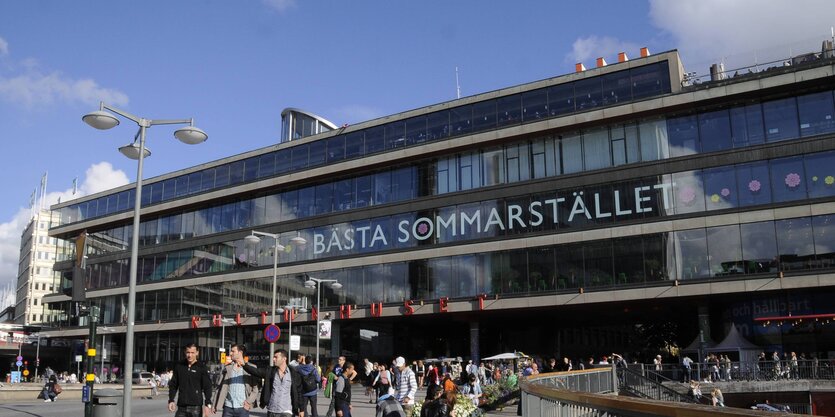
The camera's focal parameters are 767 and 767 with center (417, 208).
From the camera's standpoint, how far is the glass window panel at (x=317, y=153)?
53.4m

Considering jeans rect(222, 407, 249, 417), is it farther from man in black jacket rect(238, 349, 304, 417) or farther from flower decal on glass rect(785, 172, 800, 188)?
flower decal on glass rect(785, 172, 800, 188)

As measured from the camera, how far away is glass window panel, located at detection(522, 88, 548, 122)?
145ft

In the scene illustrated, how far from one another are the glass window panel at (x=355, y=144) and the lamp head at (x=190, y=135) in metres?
33.7

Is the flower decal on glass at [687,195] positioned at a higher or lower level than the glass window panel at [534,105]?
lower

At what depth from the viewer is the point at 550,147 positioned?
4434 centimetres

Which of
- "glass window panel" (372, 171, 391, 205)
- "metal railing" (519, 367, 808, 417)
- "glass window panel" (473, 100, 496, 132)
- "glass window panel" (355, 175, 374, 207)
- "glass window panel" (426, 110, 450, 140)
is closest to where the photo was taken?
→ "metal railing" (519, 367, 808, 417)

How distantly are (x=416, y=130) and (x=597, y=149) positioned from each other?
1210cm

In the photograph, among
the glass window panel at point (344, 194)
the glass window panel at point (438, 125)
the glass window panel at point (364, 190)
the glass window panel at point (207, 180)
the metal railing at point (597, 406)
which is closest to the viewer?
the metal railing at point (597, 406)

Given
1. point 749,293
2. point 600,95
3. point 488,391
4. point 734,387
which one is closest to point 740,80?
point 600,95

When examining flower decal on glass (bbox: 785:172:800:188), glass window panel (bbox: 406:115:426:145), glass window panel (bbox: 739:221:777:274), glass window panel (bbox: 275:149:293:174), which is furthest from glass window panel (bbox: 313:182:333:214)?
flower decal on glass (bbox: 785:172:800:188)

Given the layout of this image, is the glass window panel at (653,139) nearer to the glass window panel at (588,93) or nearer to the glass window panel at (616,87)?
the glass window panel at (616,87)

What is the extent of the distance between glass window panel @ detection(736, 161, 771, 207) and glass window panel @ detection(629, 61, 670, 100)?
585 centimetres

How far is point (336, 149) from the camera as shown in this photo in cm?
5275

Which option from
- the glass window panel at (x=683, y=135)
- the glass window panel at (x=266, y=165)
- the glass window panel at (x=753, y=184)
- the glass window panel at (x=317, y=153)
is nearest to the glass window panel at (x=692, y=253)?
the glass window panel at (x=753, y=184)
